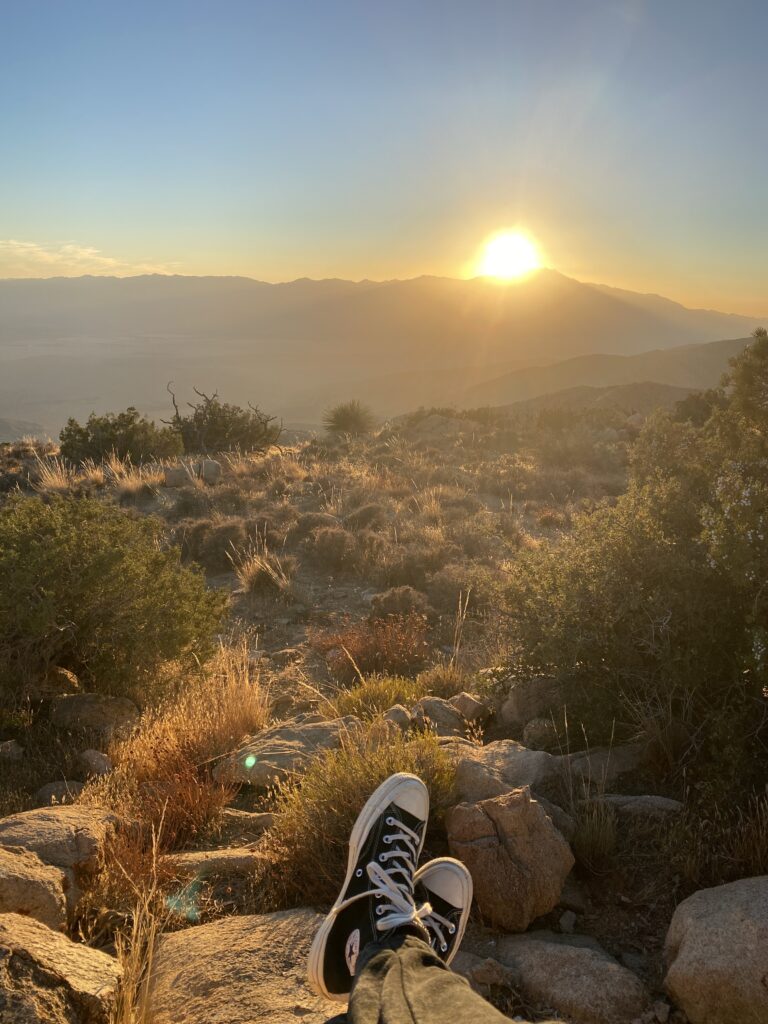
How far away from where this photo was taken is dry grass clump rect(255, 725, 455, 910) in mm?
3205

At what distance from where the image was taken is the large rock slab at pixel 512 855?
9.80ft

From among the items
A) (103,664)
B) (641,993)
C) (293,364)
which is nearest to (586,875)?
(641,993)

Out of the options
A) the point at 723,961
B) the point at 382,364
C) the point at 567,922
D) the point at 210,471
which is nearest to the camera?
the point at 723,961

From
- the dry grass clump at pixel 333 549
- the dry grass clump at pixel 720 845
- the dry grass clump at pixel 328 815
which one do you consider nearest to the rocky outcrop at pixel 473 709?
the dry grass clump at pixel 328 815

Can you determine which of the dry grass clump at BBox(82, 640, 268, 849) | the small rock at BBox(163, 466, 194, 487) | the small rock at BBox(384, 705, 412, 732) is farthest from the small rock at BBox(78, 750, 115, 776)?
the small rock at BBox(163, 466, 194, 487)

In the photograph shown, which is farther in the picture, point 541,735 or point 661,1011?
point 541,735

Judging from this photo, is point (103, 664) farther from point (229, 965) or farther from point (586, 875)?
point (586, 875)

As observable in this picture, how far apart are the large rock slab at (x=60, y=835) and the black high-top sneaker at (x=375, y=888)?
4.17ft

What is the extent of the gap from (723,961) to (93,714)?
437 cm

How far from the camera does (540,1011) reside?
254 cm

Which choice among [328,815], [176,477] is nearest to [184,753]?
[328,815]

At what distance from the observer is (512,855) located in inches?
121

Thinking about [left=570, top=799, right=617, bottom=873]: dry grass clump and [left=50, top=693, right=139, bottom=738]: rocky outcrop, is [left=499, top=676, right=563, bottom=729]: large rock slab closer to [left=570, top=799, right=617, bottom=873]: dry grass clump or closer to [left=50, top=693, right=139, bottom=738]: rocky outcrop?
[left=570, top=799, right=617, bottom=873]: dry grass clump

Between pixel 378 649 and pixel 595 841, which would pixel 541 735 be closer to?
pixel 595 841
